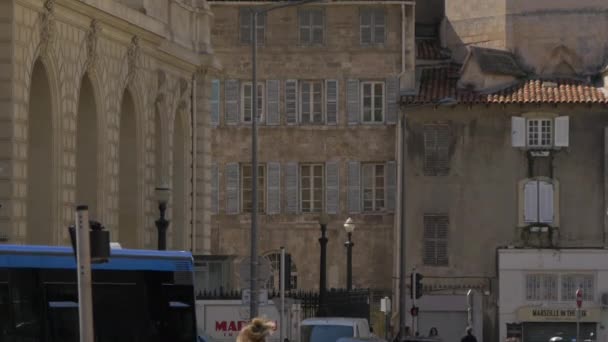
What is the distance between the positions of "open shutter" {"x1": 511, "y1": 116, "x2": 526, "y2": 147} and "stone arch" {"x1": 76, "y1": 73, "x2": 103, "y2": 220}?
1150 inches

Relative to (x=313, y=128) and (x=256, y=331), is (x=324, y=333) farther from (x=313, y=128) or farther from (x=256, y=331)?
(x=313, y=128)

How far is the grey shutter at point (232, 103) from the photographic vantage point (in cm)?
6906

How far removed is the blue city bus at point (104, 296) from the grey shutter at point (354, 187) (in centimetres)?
4171

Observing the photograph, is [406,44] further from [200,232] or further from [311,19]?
[200,232]

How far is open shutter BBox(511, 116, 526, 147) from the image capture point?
222 ft

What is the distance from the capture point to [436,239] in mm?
68688

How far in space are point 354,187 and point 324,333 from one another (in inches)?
1222

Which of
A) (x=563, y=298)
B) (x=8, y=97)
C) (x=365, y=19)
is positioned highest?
(x=365, y=19)

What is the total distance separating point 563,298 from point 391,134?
7.49 m

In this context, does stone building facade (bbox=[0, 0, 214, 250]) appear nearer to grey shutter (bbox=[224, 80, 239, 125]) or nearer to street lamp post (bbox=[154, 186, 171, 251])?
street lamp post (bbox=[154, 186, 171, 251])

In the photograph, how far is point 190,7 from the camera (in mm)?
48219

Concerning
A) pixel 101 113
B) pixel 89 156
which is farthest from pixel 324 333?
pixel 101 113

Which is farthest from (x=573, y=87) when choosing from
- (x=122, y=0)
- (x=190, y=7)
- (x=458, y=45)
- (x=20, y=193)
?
(x=20, y=193)

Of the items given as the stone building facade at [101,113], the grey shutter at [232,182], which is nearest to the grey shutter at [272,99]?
the grey shutter at [232,182]
